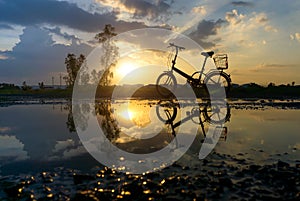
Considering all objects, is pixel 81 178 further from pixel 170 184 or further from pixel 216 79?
pixel 216 79

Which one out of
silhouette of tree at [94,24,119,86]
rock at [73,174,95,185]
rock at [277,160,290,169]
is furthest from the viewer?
silhouette of tree at [94,24,119,86]

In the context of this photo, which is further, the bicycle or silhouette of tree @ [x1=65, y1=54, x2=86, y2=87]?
silhouette of tree @ [x1=65, y1=54, x2=86, y2=87]

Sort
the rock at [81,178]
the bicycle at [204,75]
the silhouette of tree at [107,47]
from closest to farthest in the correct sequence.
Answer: the rock at [81,178] < the bicycle at [204,75] < the silhouette of tree at [107,47]

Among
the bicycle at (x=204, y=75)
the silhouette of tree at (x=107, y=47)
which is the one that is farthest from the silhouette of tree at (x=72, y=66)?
the bicycle at (x=204, y=75)

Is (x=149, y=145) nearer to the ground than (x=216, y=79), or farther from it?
nearer to the ground

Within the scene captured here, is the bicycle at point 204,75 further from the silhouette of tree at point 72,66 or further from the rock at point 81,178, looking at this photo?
the silhouette of tree at point 72,66

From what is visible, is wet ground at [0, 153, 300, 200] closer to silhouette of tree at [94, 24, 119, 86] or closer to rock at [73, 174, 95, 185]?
rock at [73, 174, 95, 185]

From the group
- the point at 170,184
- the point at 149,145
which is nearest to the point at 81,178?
the point at 170,184

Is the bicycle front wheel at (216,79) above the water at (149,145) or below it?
above

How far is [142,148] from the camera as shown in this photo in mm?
9859

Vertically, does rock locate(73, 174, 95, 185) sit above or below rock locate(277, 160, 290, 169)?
below

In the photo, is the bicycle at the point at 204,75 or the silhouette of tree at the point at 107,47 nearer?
the bicycle at the point at 204,75

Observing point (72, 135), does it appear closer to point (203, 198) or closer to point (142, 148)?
point (142, 148)

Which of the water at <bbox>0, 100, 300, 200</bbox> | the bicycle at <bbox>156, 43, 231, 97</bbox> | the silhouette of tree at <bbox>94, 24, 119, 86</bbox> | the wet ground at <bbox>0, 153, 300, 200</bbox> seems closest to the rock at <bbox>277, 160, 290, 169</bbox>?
the wet ground at <bbox>0, 153, 300, 200</bbox>
